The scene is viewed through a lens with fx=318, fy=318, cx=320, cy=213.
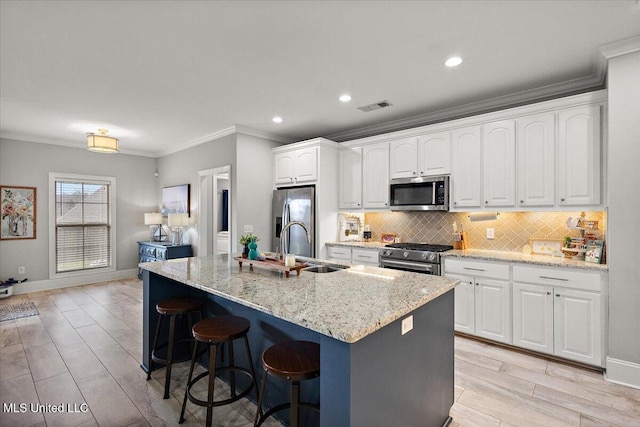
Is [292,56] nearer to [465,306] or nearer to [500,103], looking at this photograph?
[500,103]

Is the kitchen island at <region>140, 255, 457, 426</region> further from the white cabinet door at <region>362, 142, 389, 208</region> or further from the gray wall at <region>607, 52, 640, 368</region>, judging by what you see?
the white cabinet door at <region>362, 142, 389, 208</region>

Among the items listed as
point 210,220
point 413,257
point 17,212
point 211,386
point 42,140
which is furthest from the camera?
point 210,220

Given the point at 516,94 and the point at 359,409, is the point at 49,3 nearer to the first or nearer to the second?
the point at 359,409

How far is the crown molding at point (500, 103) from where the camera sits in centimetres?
305

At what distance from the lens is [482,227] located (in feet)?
12.5

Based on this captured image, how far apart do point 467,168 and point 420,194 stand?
596 millimetres

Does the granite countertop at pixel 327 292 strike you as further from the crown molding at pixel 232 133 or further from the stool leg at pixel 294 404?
the crown molding at pixel 232 133

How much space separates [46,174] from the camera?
18.3 ft

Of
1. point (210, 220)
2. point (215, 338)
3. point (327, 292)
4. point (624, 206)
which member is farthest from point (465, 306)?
point (210, 220)

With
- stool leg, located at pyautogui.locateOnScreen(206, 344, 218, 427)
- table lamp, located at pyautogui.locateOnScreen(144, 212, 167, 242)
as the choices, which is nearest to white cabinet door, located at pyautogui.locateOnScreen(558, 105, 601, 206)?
stool leg, located at pyautogui.locateOnScreen(206, 344, 218, 427)

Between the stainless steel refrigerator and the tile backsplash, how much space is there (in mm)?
1008

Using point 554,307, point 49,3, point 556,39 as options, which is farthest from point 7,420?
point 556,39

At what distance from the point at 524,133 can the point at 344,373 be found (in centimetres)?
313

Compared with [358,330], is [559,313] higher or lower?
lower
